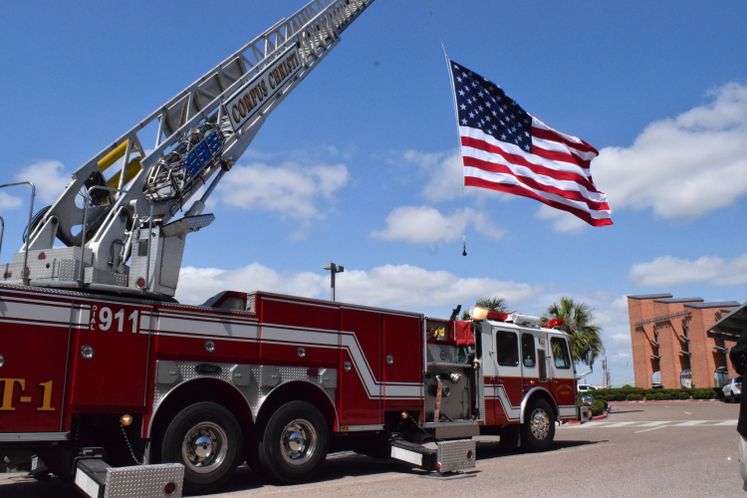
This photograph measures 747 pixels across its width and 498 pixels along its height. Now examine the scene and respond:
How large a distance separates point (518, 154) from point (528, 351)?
12.9ft

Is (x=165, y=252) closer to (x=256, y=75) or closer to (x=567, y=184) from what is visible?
(x=256, y=75)

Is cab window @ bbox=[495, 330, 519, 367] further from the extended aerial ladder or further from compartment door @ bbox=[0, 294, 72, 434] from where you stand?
compartment door @ bbox=[0, 294, 72, 434]

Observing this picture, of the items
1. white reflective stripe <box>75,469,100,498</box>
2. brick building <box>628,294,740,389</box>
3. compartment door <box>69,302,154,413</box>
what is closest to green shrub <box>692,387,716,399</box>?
brick building <box>628,294,740,389</box>

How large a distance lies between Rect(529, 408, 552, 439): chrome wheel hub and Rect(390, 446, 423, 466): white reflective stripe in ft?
13.1

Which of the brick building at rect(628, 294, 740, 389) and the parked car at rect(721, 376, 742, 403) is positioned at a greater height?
the brick building at rect(628, 294, 740, 389)

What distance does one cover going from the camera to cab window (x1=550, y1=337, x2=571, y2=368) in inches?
572

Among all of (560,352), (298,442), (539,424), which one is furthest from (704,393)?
(298,442)

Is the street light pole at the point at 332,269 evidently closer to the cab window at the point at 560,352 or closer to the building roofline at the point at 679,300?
the cab window at the point at 560,352

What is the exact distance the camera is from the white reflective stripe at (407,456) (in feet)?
33.8

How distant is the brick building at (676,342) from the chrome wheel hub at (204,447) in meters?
44.1

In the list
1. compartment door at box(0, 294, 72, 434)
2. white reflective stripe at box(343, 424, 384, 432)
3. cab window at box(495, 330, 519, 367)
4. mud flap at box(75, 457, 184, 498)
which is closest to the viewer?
mud flap at box(75, 457, 184, 498)

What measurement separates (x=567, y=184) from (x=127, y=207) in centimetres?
862

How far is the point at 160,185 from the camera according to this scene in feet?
34.2

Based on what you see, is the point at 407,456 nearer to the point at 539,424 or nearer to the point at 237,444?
the point at 237,444
